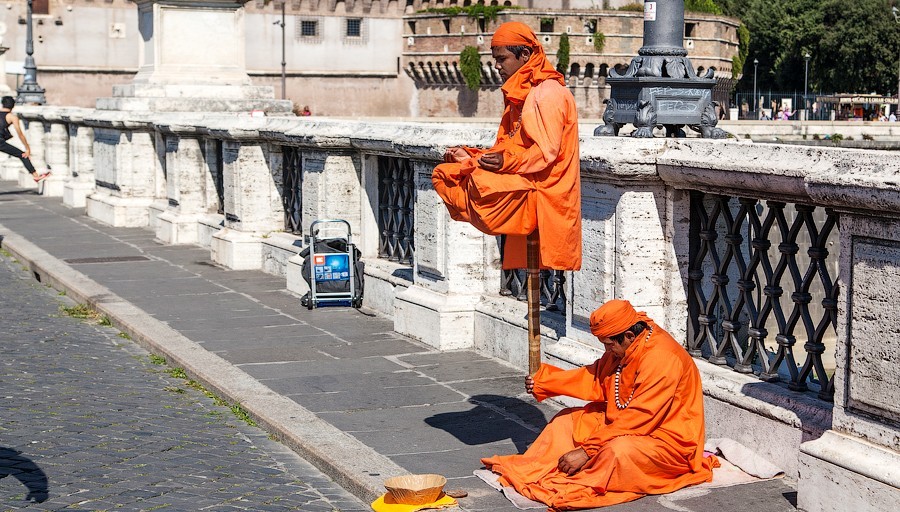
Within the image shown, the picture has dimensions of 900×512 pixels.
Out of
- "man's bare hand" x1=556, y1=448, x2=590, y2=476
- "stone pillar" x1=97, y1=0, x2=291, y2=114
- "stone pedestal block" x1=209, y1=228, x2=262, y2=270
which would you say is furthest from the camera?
"stone pillar" x1=97, y1=0, x2=291, y2=114

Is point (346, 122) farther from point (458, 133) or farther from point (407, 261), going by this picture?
point (458, 133)

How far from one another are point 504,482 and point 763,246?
1450 millimetres

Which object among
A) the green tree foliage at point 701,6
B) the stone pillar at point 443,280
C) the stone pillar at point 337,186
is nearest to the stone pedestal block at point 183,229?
the stone pillar at point 337,186

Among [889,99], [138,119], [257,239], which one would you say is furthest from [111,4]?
[257,239]

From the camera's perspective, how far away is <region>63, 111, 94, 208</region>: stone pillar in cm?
1744

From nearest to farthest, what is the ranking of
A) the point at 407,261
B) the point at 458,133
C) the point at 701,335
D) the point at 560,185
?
the point at 560,185, the point at 701,335, the point at 458,133, the point at 407,261

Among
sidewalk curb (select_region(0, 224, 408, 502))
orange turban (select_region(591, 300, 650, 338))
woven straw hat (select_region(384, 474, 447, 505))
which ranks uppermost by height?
orange turban (select_region(591, 300, 650, 338))

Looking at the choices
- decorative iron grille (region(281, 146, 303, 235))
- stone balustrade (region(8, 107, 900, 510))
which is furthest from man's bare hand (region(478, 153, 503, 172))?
decorative iron grille (region(281, 146, 303, 235))

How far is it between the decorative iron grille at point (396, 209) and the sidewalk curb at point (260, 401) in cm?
170

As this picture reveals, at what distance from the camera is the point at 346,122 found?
964 centimetres

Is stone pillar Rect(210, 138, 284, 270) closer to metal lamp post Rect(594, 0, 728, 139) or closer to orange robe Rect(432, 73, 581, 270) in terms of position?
metal lamp post Rect(594, 0, 728, 139)

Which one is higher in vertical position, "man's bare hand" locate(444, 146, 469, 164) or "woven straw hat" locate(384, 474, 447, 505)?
"man's bare hand" locate(444, 146, 469, 164)

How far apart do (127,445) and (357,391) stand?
1.29m

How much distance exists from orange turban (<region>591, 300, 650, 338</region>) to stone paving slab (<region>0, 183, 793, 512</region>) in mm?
628
